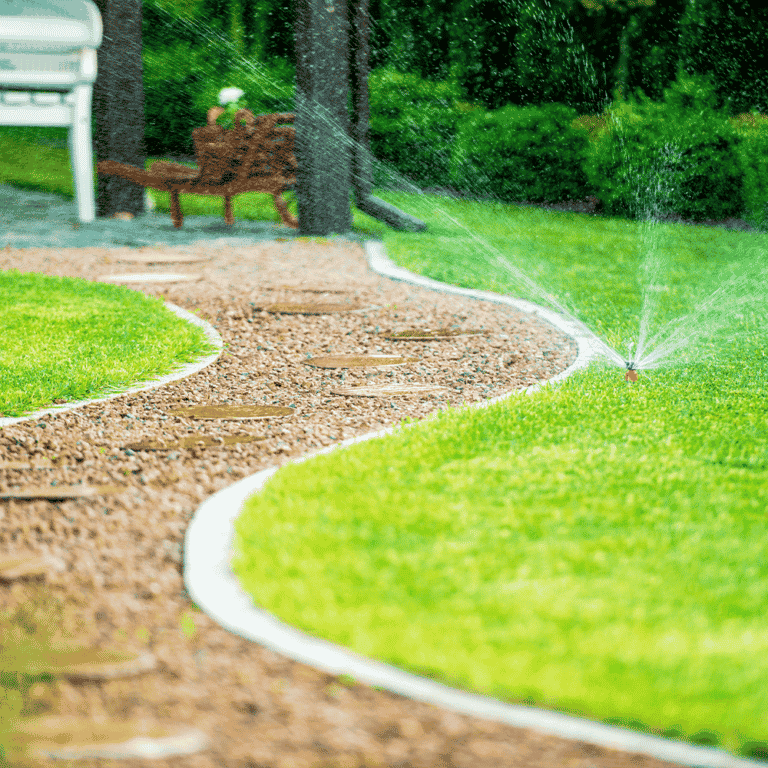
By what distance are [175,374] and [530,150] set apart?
1085 cm

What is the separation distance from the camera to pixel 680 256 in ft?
32.4

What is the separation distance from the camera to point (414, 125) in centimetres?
1653

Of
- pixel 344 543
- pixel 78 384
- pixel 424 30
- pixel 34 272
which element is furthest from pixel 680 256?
pixel 424 30

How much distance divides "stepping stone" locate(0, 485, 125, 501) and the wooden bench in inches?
293

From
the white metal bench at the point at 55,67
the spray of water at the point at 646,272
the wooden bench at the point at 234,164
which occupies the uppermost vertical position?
the white metal bench at the point at 55,67

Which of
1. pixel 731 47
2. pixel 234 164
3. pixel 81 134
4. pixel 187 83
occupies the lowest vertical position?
pixel 234 164

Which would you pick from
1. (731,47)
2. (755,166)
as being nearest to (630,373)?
→ (755,166)

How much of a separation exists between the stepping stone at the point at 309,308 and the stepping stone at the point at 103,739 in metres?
4.52

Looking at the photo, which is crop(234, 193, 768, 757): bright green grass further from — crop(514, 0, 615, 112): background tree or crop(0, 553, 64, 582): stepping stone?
crop(514, 0, 615, 112): background tree

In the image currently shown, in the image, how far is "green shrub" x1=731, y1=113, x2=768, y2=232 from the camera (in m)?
12.5

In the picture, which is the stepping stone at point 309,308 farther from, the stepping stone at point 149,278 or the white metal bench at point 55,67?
the white metal bench at point 55,67

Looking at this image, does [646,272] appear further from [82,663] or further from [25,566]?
[82,663]

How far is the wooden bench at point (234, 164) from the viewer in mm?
10234

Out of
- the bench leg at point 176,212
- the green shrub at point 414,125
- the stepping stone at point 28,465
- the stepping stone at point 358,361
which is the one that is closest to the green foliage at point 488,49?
the green shrub at point 414,125
